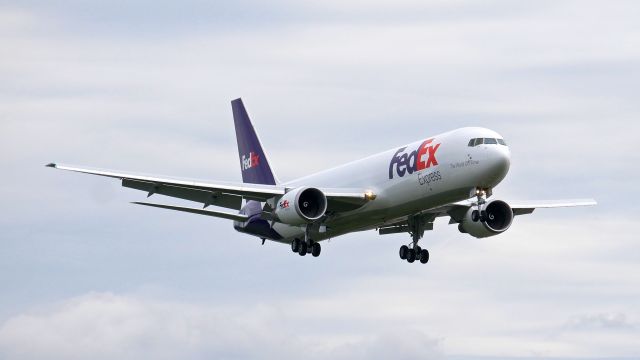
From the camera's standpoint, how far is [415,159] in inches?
2486

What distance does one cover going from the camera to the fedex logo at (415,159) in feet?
205

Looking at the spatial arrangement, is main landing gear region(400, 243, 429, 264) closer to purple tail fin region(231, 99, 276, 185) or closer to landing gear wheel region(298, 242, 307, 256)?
landing gear wheel region(298, 242, 307, 256)

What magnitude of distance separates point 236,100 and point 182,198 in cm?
1497

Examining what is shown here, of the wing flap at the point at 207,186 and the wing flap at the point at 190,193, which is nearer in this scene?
the wing flap at the point at 207,186

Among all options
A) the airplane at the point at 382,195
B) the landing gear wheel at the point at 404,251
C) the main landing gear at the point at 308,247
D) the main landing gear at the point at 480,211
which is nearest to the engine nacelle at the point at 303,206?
the airplane at the point at 382,195

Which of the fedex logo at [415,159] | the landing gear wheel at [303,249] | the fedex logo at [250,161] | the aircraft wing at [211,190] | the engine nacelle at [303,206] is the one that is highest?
the fedex logo at [250,161]

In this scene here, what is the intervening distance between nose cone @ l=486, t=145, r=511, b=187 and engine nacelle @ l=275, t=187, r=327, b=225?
25.0 feet

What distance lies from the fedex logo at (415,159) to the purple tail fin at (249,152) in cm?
1303

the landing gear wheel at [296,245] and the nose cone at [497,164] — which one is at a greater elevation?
the nose cone at [497,164]

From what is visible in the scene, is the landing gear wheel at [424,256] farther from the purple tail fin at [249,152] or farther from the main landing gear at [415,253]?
the purple tail fin at [249,152]

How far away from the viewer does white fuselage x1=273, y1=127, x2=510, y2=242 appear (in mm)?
60812

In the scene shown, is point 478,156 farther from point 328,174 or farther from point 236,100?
point 236,100

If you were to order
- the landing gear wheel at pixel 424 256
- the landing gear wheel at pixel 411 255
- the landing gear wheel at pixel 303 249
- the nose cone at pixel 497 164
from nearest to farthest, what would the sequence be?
1. the nose cone at pixel 497 164
2. the landing gear wheel at pixel 303 249
3. the landing gear wheel at pixel 424 256
4. the landing gear wheel at pixel 411 255

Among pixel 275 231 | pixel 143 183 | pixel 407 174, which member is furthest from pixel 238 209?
pixel 407 174
